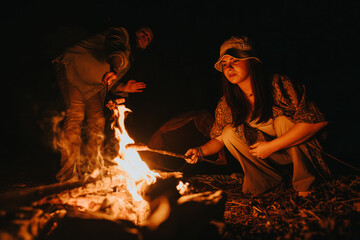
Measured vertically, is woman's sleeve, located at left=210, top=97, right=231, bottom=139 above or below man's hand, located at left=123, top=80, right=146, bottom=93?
below

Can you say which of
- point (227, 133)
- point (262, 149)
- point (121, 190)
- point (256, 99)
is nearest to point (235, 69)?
point (256, 99)

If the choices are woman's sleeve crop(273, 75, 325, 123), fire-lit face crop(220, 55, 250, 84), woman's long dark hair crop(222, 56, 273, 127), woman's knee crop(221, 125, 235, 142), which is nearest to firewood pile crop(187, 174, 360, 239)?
woman's knee crop(221, 125, 235, 142)

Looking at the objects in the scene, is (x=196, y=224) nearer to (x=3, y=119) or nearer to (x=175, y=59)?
(x=175, y=59)

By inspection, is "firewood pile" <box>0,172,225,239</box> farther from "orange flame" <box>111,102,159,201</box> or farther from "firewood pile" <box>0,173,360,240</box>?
"orange flame" <box>111,102,159,201</box>

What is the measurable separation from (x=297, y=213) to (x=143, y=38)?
3.14 m

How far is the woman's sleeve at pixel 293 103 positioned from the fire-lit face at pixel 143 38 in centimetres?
204

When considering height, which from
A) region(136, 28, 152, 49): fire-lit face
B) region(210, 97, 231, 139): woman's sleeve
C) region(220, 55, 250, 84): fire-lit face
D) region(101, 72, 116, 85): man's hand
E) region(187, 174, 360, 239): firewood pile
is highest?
region(136, 28, 152, 49): fire-lit face

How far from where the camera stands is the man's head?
3.84 meters

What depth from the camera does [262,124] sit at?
10.2 feet

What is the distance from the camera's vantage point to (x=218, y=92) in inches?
182

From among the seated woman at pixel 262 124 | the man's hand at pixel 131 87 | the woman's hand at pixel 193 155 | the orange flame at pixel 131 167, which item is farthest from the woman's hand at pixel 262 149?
the man's hand at pixel 131 87

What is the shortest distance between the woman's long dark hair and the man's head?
1434mm

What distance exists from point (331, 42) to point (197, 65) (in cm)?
228

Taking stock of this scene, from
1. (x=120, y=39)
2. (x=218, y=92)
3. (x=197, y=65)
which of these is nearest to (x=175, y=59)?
(x=197, y=65)
